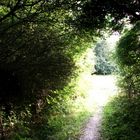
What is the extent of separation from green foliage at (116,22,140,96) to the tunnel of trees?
4.05 ft

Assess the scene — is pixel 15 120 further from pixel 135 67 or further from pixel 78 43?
pixel 135 67

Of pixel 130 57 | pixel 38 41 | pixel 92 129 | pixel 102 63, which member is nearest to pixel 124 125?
pixel 92 129

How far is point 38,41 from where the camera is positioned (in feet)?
46.5

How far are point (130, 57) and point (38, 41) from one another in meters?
8.91

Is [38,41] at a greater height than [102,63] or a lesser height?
lesser

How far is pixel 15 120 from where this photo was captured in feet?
51.6

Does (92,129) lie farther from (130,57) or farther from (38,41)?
(38,41)

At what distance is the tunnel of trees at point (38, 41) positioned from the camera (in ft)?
39.0

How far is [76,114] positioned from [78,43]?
736cm

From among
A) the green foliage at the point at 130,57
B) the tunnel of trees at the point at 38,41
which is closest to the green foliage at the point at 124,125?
A: the green foliage at the point at 130,57

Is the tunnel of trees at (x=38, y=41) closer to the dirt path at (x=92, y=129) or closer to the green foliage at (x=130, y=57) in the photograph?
the green foliage at (x=130, y=57)

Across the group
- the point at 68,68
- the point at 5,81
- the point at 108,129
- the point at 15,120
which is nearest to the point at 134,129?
the point at 108,129

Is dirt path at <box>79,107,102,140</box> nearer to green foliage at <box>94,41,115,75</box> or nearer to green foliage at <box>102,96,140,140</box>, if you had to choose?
green foliage at <box>102,96,140,140</box>

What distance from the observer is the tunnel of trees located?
11.9 meters
